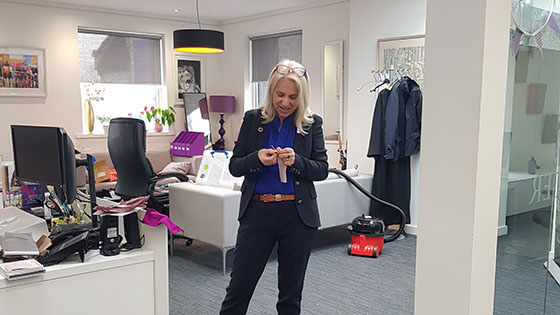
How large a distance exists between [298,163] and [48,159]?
47.2 inches

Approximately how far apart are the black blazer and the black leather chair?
227 cm

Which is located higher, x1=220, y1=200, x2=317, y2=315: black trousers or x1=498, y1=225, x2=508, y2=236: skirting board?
x1=498, y1=225, x2=508, y2=236: skirting board

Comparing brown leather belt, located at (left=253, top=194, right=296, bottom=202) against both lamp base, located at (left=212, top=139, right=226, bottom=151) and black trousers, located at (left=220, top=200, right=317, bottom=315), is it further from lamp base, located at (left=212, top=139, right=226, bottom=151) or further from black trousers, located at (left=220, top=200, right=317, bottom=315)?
lamp base, located at (left=212, top=139, right=226, bottom=151)

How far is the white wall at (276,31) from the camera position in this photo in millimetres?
6605

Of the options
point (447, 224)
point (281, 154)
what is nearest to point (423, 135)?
point (447, 224)

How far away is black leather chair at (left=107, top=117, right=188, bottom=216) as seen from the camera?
14.6 feet

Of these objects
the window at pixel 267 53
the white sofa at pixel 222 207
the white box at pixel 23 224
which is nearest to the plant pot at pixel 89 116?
the window at pixel 267 53

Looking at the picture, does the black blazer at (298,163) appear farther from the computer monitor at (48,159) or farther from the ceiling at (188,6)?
the ceiling at (188,6)

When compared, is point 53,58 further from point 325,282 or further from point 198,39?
point 325,282

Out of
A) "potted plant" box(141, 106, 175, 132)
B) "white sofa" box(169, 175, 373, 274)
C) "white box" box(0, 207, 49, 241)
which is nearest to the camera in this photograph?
"white box" box(0, 207, 49, 241)

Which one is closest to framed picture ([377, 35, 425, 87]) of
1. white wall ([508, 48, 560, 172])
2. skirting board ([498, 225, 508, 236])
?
white wall ([508, 48, 560, 172])

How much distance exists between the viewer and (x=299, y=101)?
7.59 ft

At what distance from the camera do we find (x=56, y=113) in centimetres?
692

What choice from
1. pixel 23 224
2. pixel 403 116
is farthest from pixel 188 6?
pixel 23 224
